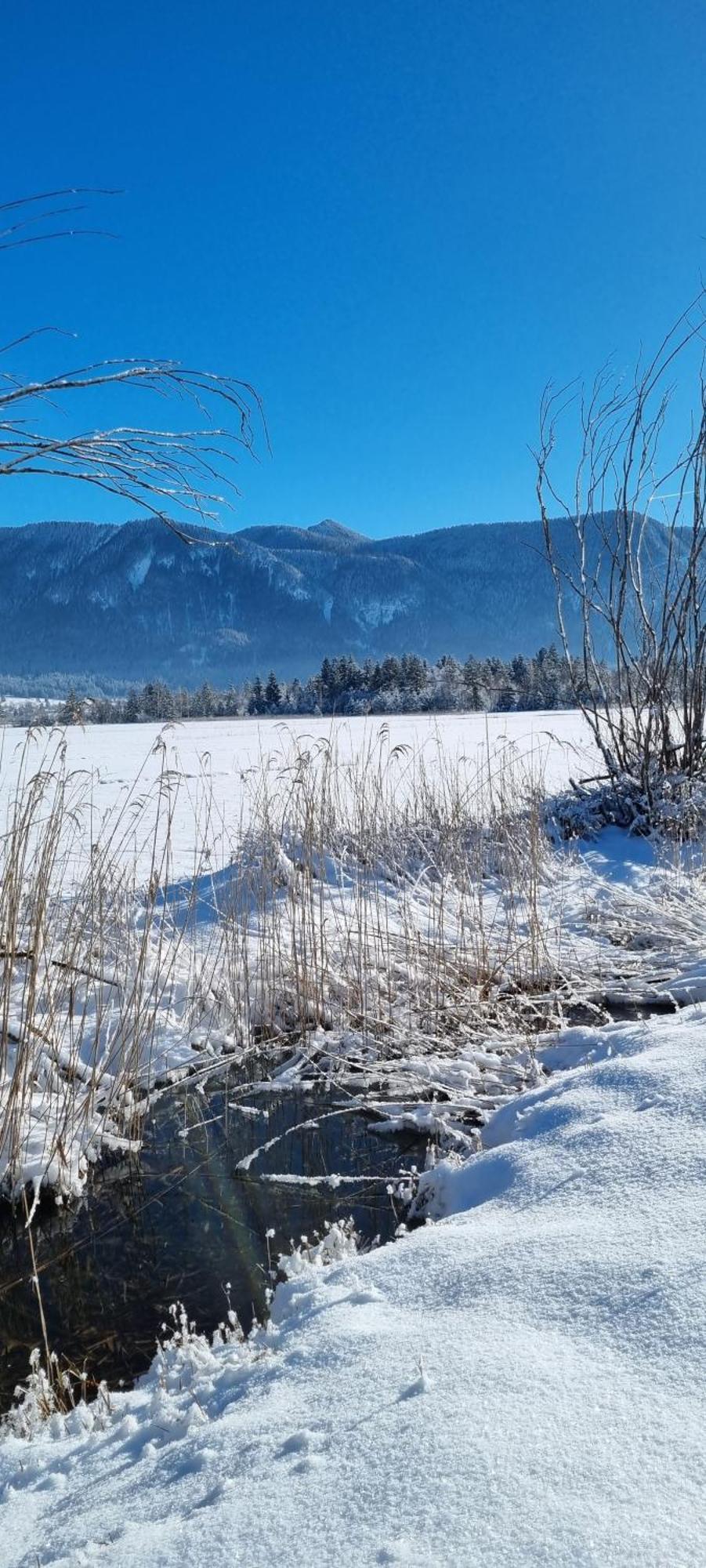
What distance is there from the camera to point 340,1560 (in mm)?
1087

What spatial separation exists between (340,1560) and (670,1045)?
1.86 meters

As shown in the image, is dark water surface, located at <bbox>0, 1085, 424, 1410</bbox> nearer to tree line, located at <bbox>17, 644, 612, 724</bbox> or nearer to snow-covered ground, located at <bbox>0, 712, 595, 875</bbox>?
snow-covered ground, located at <bbox>0, 712, 595, 875</bbox>

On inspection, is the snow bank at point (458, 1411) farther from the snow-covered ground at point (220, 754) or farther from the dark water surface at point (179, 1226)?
the snow-covered ground at point (220, 754)

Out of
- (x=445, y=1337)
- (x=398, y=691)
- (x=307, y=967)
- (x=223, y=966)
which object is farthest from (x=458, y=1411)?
(x=398, y=691)

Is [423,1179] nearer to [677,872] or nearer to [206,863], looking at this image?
[677,872]

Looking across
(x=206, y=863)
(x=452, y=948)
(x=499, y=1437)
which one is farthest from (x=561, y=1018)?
(x=206, y=863)

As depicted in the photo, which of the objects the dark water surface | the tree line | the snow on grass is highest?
the tree line

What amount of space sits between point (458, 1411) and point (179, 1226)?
80.9 inches

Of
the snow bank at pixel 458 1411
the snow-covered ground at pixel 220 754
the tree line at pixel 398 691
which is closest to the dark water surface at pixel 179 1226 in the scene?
the snow bank at pixel 458 1411

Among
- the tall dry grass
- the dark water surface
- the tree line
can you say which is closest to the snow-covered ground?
the tall dry grass

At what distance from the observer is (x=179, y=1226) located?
10.1 ft

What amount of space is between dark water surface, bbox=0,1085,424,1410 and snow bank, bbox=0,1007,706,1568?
47 cm

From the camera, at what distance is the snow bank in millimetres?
1067

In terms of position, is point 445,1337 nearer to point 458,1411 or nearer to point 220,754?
point 458,1411
